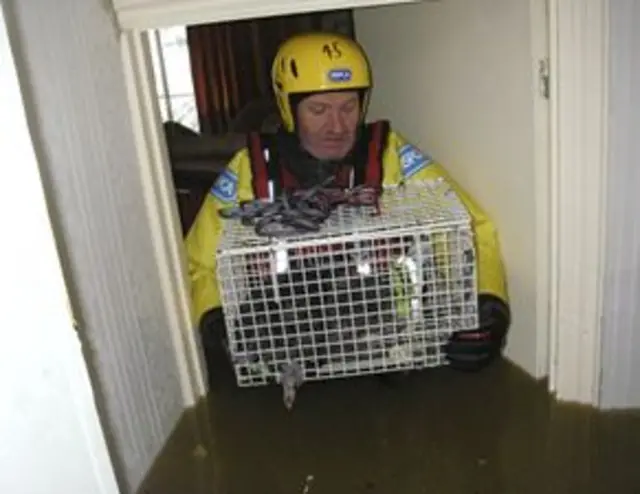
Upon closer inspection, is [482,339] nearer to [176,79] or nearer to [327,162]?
[327,162]

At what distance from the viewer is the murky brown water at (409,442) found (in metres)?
1.34

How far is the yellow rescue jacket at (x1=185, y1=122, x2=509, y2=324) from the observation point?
1.71 m

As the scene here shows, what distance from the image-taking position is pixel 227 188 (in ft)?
5.98

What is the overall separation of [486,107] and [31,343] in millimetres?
1275

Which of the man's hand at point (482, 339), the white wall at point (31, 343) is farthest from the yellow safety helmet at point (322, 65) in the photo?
the white wall at point (31, 343)

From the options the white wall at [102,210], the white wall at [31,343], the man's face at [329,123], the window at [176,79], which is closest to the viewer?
the white wall at [31,343]

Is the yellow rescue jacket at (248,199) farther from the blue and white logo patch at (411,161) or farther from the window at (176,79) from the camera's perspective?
the window at (176,79)

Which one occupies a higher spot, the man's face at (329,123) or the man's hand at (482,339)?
the man's face at (329,123)

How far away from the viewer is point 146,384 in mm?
1476

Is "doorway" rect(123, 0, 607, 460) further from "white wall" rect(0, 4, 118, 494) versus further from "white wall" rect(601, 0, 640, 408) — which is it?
"white wall" rect(0, 4, 118, 494)

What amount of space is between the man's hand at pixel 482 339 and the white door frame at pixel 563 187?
12 cm

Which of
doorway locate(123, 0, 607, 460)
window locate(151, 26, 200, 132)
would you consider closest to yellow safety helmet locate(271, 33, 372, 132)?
doorway locate(123, 0, 607, 460)

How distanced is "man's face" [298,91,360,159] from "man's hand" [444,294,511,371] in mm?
561

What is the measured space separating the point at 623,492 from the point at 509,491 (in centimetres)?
21
